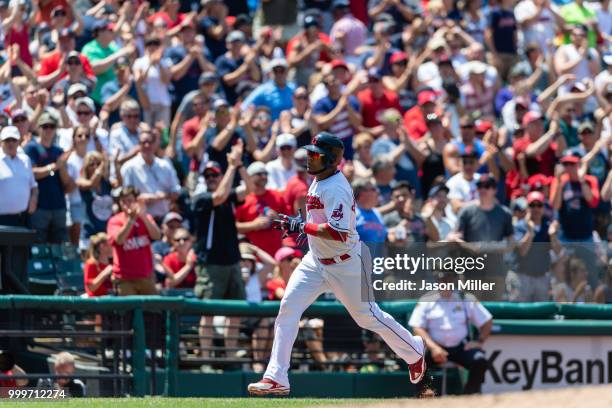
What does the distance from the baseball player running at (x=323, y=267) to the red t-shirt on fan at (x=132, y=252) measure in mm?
3619

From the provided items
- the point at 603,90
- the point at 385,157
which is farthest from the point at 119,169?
the point at 603,90

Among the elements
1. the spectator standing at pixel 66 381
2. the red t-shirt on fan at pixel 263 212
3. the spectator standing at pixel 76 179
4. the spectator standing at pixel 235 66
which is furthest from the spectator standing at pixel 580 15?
the spectator standing at pixel 66 381

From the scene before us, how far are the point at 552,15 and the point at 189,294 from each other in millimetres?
8189

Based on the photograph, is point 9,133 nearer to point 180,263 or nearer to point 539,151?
point 180,263

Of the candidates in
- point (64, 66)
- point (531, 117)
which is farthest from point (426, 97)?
point (64, 66)

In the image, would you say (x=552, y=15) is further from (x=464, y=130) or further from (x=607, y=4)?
(x=464, y=130)

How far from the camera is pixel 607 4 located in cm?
2033

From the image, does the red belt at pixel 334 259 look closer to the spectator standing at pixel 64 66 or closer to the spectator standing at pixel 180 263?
the spectator standing at pixel 180 263

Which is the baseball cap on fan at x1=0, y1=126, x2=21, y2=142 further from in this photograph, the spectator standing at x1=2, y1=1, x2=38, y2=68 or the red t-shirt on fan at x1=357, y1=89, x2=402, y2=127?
the red t-shirt on fan at x1=357, y1=89, x2=402, y2=127

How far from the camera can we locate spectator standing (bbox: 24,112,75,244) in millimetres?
14094

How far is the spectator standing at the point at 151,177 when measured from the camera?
14.7m

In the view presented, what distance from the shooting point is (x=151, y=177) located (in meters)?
14.8

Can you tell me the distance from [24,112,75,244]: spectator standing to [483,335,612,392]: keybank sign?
4.53 m

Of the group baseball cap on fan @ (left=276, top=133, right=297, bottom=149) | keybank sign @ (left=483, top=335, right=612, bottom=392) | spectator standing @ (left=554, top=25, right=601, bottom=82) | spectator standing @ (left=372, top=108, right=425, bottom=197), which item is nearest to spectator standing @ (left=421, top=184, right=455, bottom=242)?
spectator standing @ (left=372, top=108, right=425, bottom=197)
